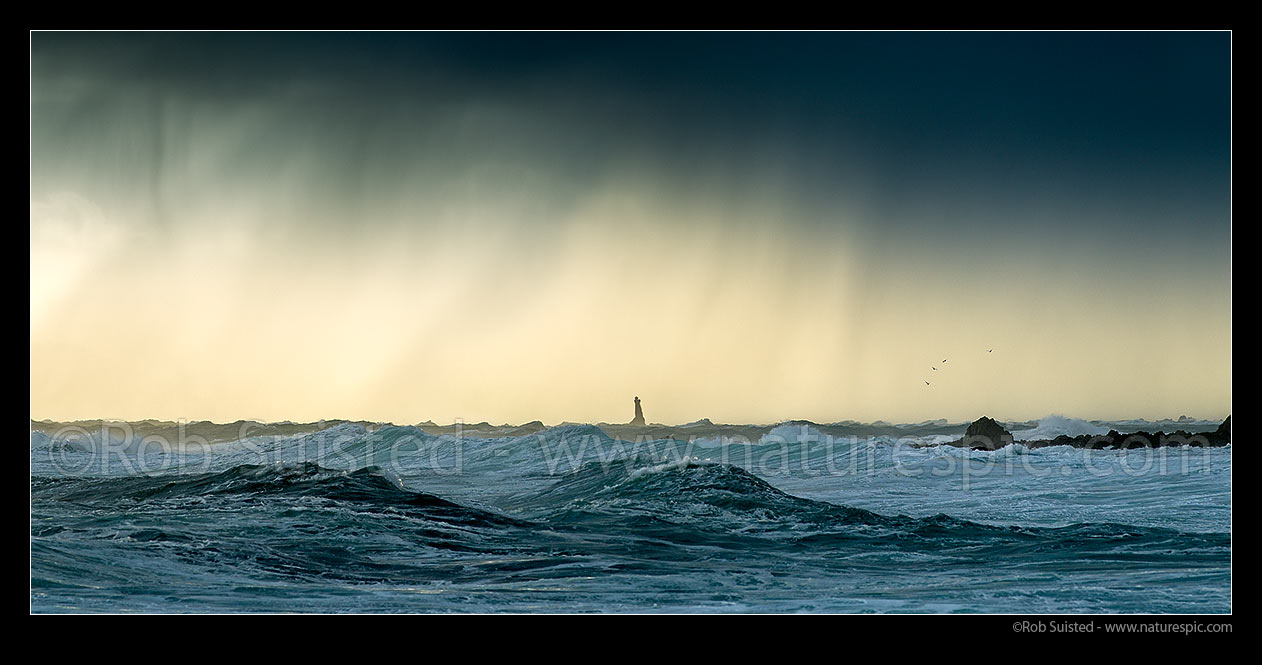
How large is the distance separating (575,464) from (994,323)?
10.8 feet

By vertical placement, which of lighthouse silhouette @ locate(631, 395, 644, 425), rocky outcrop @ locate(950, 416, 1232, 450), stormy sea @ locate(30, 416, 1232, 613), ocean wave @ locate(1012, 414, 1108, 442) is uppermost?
lighthouse silhouette @ locate(631, 395, 644, 425)

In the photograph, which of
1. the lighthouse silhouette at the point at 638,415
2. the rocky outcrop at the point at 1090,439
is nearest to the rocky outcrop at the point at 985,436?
the rocky outcrop at the point at 1090,439

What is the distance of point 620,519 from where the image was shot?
6910 millimetres

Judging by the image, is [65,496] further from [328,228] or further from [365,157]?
[365,157]

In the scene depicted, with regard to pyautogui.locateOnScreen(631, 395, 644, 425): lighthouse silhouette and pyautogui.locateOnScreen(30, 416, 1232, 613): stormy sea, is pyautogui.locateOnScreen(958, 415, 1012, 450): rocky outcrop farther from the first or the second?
pyautogui.locateOnScreen(631, 395, 644, 425): lighthouse silhouette

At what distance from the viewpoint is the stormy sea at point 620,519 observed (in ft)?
19.3

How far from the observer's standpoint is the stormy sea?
19.3 ft

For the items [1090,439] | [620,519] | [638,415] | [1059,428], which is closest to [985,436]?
[1059,428]

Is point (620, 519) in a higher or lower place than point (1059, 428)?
lower

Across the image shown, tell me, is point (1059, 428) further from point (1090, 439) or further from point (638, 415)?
point (638, 415)

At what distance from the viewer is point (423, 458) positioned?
7.16m

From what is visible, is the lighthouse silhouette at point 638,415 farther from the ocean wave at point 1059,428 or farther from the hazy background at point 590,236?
the ocean wave at point 1059,428

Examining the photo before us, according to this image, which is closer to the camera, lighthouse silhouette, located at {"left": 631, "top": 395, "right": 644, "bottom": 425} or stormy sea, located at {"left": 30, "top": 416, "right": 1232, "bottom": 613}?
stormy sea, located at {"left": 30, "top": 416, "right": 1232, "bottom": 613}

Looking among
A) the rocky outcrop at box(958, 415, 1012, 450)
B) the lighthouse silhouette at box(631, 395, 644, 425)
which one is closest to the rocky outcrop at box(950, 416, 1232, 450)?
the rocky outcrop at box(958, 415, 1012, 450)
